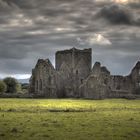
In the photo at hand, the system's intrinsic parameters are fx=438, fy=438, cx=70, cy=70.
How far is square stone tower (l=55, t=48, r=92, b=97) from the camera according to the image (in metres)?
122

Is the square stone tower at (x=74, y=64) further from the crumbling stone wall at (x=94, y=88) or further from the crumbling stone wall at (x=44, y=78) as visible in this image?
the crumbling stone wall at (x=94, y=88)

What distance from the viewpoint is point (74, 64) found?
126m

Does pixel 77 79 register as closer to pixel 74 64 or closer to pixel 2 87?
pixel 74 64

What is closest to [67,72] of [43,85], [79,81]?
[79,81]

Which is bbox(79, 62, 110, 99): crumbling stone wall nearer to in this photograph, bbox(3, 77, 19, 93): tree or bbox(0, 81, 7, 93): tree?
bbox(0, 81, 7, 93): tree

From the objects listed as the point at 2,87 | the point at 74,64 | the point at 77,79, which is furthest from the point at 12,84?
the point at 77,79

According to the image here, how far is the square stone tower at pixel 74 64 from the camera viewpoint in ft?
399

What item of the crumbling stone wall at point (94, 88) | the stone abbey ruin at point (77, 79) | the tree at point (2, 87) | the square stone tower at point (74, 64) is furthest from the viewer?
the square stone tower at point (74, 64)

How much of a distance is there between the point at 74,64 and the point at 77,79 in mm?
5710

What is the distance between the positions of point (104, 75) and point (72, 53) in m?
12.0

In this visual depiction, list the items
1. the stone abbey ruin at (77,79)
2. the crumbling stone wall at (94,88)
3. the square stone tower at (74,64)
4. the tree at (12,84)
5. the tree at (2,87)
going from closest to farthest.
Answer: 1. the crumbling stone wall at (94,88)
2. the stone abbey ruin at (77,79)
3. the tree at (2,87)
4. the square stone tower at (74,64)
5. the tree at (12,84)

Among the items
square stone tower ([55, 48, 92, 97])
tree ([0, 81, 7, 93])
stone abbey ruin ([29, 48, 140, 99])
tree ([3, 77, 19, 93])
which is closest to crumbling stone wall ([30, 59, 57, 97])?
stone abbey ruin ([29, 48, 140, 99])

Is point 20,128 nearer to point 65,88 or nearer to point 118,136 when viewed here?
point 118,136

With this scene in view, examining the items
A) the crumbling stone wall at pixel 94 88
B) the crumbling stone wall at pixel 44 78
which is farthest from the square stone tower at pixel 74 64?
the crumbling stone wall at pixel 94 88
